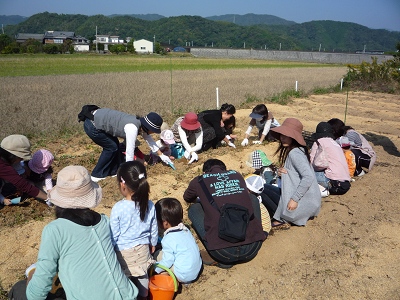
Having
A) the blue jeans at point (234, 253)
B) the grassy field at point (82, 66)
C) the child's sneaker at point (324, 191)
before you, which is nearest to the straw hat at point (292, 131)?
the child's sneaker at point (324, 191)

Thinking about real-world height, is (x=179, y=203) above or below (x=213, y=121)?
below

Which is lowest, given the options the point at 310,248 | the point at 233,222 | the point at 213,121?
the point at 310,248

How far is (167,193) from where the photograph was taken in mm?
5016

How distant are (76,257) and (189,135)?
13.8ft

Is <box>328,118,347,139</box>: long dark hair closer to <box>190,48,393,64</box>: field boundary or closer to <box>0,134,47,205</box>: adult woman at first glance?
<box>0,134,47,205</box>: adult woman

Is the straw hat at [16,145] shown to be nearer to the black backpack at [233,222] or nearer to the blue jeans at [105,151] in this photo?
the blue jeans at [105,151]

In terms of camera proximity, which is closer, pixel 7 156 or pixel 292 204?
pixel 292 204

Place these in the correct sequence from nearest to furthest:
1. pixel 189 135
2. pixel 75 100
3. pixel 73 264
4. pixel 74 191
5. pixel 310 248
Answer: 1. pixel 73 264
2. pixel 74 191
3. pixel 310 248
4. pixel 189 135
5. pixel 75 100

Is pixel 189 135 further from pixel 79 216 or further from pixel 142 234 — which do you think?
pixel 79 216

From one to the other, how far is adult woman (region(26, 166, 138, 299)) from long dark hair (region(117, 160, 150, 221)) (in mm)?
458

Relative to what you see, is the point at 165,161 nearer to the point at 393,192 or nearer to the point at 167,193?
the point at 167,193

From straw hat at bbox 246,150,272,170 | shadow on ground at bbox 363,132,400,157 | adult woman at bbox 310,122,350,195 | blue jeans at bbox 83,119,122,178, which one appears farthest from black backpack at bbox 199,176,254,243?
shadow on ground at bbox 363,132,400,157

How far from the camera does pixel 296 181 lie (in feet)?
12.6

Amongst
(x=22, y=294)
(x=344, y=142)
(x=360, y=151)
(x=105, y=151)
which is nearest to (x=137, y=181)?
(x=22, y=294)
